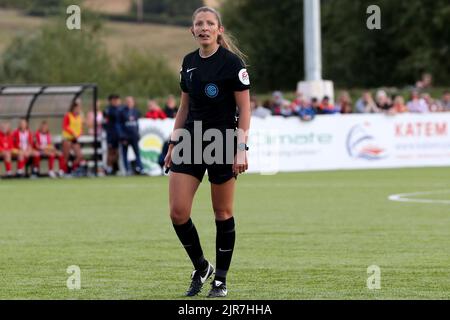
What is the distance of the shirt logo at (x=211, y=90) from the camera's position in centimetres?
972

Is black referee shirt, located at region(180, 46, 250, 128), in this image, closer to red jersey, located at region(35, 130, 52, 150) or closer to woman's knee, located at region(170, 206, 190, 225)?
woman's knee, located at region(170, 206, 190, 225)

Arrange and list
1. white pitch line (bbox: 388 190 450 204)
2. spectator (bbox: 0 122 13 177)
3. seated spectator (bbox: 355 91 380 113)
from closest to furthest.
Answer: white pitch line (bbox: 388 190 450 204)
spectator (bbox: 0 122 13 177)
seated spectator (bbox: 355 91 380 113)

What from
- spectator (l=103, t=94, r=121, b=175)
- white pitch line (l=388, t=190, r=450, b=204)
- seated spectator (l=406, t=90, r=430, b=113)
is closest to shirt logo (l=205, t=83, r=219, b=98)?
white pitch line (l=388, t=190, r=450, b=204)

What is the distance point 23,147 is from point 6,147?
16.3 inches

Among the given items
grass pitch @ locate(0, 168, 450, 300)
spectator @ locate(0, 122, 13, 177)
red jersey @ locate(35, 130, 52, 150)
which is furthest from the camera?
red jersey @ locate(35, 130, 52, 150)

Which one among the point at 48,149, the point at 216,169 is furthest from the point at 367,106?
the point at 216,169

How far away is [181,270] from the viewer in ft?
38.4

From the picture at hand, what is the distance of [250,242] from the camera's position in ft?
47.5

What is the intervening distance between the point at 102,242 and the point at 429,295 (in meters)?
5.71

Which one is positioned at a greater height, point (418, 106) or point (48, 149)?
point (418, 106)

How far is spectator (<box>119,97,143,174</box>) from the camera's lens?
30281 mm

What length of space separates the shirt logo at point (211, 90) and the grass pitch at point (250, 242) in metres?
1.60

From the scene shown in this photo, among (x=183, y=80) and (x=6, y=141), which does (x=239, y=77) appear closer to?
(x=183, y=80)

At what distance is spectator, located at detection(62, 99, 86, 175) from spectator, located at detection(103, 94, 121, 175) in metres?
0.71
